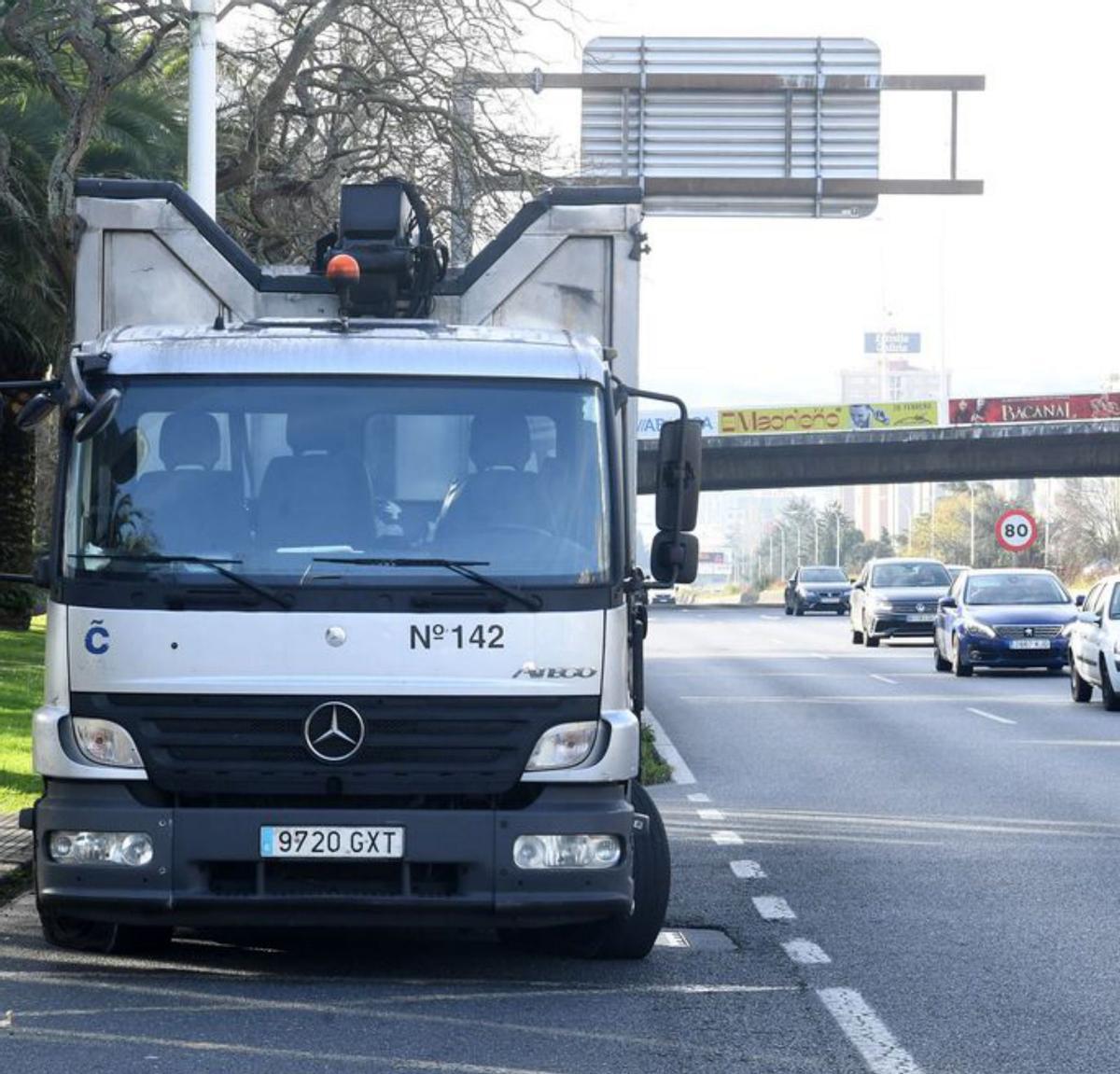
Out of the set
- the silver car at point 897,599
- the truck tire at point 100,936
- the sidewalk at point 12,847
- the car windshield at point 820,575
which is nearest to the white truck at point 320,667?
the truck tire at point 100,936

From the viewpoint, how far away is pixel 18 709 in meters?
20.8

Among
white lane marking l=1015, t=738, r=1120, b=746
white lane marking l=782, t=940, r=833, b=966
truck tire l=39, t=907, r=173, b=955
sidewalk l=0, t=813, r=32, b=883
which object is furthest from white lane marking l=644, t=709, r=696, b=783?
truck tire l=39, t=907, r=173, b=955

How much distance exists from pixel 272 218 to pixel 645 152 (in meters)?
4.34

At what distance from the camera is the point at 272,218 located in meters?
24.3

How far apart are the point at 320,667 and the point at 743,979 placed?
1.96 meters

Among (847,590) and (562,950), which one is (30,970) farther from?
(847,590)

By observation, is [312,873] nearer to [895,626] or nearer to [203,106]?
[203,106]

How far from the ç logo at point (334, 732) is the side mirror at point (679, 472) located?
4.99ft

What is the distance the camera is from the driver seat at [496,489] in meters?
8.44

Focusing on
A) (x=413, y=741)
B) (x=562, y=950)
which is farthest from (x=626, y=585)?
(x=562, y=950)

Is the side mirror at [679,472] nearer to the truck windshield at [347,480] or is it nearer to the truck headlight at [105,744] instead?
the truck windshield at [347,480]

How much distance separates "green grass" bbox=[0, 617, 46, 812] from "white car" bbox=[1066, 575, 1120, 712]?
1055cm

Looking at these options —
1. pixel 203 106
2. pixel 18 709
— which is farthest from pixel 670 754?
pixel 203 106

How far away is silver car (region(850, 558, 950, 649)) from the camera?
42406 millimetres
